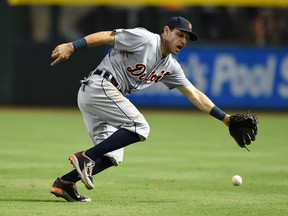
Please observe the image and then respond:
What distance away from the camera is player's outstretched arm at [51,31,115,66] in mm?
8062

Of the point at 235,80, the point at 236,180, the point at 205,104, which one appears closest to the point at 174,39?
the point at 205,104

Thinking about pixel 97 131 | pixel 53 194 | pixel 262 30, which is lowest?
pixel 262 30

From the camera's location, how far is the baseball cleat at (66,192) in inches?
343

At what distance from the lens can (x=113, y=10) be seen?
24109 mm

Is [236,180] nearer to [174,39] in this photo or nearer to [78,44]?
[174,39]

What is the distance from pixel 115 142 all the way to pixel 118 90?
0.56 metres

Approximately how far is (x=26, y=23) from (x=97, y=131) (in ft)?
52.1

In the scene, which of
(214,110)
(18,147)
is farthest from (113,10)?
(214,110)

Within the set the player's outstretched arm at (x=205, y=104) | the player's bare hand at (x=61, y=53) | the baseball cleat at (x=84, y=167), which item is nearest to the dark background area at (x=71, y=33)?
the player's outstretched arm at (x=205, y=104)

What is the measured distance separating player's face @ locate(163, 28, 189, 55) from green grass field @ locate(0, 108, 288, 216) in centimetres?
150

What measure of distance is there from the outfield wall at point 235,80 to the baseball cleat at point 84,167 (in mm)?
14537

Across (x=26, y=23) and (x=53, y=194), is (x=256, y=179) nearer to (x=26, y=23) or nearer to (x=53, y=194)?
(x=53, y=194)

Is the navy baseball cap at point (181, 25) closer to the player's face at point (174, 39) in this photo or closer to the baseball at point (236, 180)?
the player's face at point (174, 39)

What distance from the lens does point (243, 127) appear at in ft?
30.2
